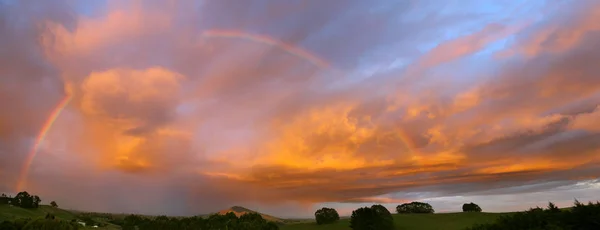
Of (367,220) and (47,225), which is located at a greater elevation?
(367,220)

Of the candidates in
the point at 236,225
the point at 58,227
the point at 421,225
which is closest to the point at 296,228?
the point at 236,225

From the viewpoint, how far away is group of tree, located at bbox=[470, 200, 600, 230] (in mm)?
34125

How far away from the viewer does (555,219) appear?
36.9 m

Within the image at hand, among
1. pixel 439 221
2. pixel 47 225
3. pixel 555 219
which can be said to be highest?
pixel 555 219

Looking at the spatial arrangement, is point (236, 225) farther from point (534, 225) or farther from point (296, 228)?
point (534, 225)

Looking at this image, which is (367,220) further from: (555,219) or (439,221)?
(555,219)

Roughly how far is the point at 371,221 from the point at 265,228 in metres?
49.2

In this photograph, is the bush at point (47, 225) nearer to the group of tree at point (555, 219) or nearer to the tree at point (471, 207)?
the group of tree at point (555, 219)

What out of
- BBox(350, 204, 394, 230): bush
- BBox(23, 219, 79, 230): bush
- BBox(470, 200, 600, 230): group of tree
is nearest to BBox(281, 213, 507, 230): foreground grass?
BBox(350, 204, 394, 230): bush

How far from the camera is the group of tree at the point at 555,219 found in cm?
3412

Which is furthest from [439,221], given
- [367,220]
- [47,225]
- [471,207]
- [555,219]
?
[47,225]

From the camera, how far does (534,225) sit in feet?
124

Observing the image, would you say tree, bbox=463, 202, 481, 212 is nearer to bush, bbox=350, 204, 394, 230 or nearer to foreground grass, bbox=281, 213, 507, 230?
foreground grass, bbox=281, 213, 507, 230

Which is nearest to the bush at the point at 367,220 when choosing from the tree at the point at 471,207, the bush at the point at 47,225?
the tree at the point at 471,207
